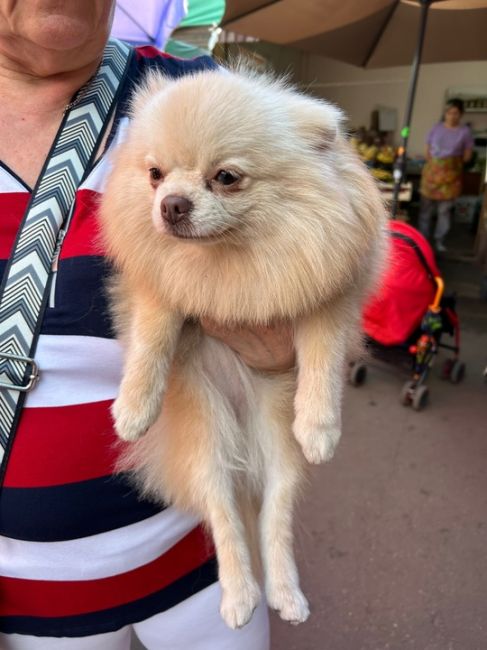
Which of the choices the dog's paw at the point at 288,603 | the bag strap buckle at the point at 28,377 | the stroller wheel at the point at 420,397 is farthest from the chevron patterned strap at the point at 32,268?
the stroller wheel at the point at 420,397

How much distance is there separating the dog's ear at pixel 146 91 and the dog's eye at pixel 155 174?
0.51 feet

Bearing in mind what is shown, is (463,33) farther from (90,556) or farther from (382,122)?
(90,556)

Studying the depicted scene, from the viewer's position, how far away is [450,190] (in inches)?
268

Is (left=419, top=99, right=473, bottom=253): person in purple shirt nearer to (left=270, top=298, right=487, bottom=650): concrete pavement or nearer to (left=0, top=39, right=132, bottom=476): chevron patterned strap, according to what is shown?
(left=270, top=298, right=487, bottom=650): concrete pavement

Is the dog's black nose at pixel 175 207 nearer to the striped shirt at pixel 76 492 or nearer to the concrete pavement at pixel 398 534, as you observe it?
the striped shirt at pixel 76 492

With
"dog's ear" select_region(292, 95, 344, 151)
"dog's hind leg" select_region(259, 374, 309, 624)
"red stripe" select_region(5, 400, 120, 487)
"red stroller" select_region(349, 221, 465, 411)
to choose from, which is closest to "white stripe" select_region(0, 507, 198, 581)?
"red stripe" select_region(5, 400, 120, 487)

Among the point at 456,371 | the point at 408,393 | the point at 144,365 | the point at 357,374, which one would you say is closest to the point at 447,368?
the point at 456,371

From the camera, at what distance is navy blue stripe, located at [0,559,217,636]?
1039 mm

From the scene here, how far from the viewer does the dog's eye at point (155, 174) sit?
972mm

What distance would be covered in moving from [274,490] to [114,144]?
81cm

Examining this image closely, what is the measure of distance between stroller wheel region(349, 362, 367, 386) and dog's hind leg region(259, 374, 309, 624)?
8.85 ft

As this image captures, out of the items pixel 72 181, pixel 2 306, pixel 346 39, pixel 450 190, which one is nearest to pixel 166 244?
pixel 72 181

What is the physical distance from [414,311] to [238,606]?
2.63m

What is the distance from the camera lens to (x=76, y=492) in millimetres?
989
